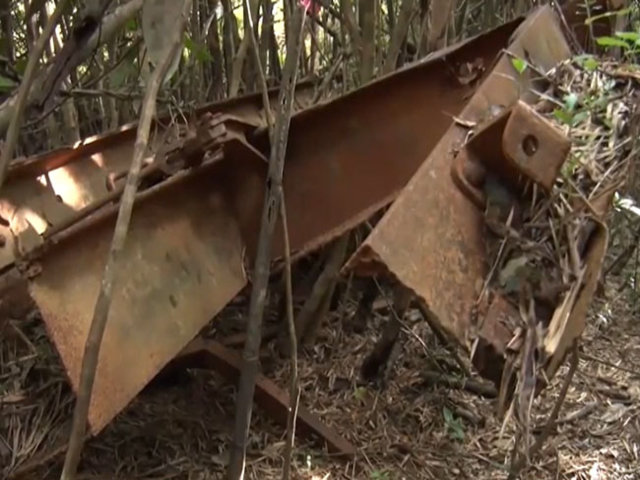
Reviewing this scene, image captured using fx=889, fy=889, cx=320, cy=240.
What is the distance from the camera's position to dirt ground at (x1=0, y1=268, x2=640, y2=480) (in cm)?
191

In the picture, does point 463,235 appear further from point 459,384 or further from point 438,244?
point 459,384

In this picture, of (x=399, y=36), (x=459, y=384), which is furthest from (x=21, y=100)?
(x=459, y=384)

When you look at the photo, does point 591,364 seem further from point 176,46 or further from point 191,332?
point 176,46

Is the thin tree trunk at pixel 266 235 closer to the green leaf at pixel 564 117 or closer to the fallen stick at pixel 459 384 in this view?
the green leaf at pixel 564 117

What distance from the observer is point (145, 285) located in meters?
1.61

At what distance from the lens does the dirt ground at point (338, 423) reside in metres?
1.91

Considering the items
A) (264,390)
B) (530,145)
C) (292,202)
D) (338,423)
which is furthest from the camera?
(338,423)

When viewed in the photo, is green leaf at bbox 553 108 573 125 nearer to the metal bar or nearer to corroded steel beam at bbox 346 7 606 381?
corroded steel beam at bbox 346 7 606 381

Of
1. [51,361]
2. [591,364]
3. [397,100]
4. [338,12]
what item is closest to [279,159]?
[397,100]

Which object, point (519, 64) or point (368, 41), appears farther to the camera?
point (368, 41)

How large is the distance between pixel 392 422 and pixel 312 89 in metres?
0.94

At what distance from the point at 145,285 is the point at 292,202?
403 mm

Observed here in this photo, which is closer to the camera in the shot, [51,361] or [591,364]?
[51,361]

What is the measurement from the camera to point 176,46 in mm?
1115
